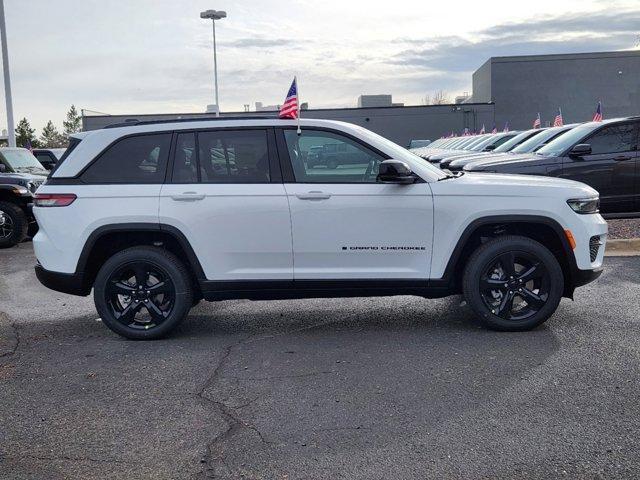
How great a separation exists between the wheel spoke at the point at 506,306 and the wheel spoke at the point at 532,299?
98 mm

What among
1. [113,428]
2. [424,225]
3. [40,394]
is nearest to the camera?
[113,428]

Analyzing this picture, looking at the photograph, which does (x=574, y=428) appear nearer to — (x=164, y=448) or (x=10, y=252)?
(x=164, y=448)

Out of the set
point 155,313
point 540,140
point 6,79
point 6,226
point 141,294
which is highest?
point 6,79

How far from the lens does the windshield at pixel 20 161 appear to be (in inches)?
521

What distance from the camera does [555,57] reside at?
171 ft

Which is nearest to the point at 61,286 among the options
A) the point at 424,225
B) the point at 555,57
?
the point at 424,225

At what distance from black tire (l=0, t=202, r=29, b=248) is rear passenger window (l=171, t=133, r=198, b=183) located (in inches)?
277

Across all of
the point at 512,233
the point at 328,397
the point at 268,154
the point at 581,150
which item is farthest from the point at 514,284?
the point at 581,150

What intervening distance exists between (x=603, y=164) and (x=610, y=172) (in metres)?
0.16

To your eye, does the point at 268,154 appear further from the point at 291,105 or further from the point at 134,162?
the point at 134,162

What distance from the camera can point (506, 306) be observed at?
222 inches

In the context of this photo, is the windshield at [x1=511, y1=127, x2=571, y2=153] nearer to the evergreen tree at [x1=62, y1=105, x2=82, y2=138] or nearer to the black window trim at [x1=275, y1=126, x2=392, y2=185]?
the black window trim at [x1=275, y1=126, x2=392, y2=185]

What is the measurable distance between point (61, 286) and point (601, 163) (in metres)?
8.16

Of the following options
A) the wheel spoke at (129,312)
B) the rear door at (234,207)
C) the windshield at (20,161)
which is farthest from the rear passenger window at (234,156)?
the windshield at (20,161)
